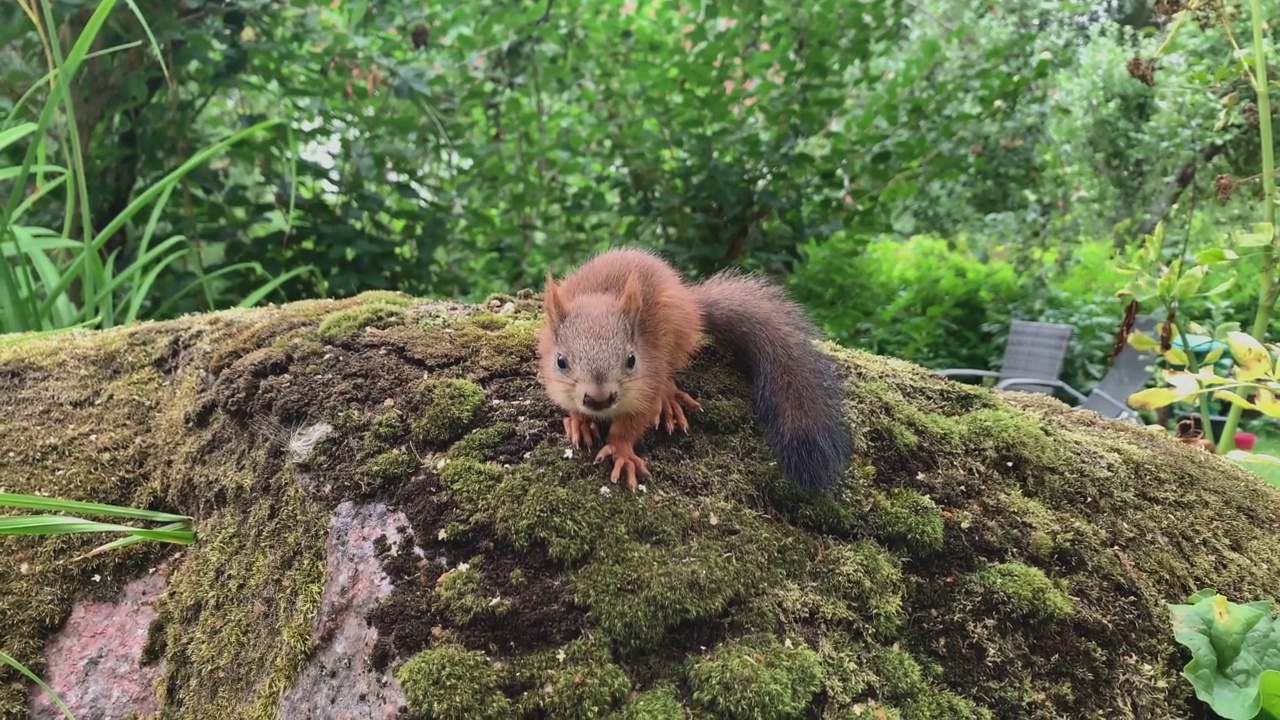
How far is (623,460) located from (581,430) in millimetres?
128

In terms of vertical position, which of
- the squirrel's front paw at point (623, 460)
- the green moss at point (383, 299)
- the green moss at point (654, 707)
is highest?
the green moss at point (383, 299)

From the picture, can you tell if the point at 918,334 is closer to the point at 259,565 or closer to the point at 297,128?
the point at 297,128

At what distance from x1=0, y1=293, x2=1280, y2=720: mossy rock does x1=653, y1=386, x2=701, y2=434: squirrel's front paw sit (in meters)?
0.03

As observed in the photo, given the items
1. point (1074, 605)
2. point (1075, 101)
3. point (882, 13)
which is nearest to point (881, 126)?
point (882, 13)

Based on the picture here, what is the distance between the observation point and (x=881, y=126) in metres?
4.26

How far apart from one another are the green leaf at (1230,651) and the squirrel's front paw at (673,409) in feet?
3.44

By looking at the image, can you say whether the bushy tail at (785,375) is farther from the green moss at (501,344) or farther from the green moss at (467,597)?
the green moss at (467,597)

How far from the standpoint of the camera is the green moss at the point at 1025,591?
1374 millimetres

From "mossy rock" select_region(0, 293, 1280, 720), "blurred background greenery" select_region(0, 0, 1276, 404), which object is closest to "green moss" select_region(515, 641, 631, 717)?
"mossy rock" select_region(0, 293, 1280, 720)

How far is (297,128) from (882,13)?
116 inches

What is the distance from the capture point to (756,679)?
3.70ft

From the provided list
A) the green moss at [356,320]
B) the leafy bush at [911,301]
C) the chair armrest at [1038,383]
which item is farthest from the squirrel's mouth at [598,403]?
the leafy bush at [911,301]

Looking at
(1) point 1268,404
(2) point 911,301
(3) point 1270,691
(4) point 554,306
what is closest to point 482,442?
(4) point 554,306

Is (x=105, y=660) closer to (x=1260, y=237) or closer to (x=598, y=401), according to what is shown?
(x=598, y=401)
